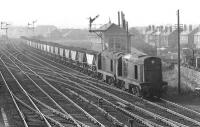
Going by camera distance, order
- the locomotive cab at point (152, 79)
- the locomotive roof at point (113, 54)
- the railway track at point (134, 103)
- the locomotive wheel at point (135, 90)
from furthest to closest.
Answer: the locomotive roof at point (113, 54), the locomotive wheel at point (135, 90), the locomotive cab at point (152, 79), the railway track at point (134, 103)

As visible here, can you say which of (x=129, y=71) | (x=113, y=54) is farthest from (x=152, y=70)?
(x=113, y=54)

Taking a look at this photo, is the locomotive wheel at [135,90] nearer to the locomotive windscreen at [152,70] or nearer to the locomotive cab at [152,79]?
the locomotive cab at [152,79]

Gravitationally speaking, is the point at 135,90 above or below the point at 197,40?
below

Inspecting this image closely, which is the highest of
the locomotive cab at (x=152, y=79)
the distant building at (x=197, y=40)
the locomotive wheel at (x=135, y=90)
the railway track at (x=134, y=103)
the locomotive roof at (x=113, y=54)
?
the distant building at (x=197, y=40)

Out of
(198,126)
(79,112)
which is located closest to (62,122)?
(79,112)

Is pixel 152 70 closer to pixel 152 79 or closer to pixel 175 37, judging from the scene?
pixel 152 79

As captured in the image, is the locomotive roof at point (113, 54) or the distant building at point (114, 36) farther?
the distant building at point (114, 36)

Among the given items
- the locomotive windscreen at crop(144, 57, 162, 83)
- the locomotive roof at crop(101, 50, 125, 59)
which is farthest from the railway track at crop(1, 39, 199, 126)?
the locomotive roof at crop(101, 50, 125, 59)

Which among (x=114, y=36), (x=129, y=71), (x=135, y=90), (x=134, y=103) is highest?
(x=114, y=36)

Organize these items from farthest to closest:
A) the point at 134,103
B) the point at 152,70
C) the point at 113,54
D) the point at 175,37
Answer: the point at 175,37 → the point at 113,54 → the point at 152,70 → the point at 134,103

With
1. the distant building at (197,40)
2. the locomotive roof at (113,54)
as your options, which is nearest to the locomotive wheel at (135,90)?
the locomotive roof at (113,54)

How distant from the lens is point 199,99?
942 inches

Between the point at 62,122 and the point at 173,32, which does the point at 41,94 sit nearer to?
the point at 62,122

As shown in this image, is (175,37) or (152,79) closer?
(152,79)
